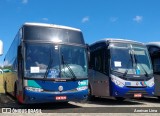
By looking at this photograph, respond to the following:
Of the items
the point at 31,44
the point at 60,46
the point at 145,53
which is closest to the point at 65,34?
the point at 60,46

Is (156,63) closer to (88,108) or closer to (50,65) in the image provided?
(88,108)

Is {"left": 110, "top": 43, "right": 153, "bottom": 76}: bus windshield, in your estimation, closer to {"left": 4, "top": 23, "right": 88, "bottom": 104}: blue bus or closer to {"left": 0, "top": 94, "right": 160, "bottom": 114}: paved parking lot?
{"left": 0, "top": 94, "right": 160, "bottom": 114}: paved parking lot

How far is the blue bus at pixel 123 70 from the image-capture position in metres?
14.7

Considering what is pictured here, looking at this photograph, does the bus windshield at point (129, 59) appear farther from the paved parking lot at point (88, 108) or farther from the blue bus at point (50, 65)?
the blue bus at point (50, 65)

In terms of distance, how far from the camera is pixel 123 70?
14852mm

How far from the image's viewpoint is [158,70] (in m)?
16.8

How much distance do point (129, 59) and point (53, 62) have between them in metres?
4.30

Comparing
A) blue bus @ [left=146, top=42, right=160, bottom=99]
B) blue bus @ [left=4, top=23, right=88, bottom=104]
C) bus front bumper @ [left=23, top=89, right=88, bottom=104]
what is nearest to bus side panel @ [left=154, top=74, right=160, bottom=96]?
blue bus @ [left=146, top=42, right=160, bottom=99]

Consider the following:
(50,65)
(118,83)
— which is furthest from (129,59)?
(50,65)

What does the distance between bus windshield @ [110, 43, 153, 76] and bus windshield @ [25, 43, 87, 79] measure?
2397mm

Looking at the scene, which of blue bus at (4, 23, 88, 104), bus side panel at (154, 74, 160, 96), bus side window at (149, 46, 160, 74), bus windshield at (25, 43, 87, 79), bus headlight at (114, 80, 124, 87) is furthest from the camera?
bus side window at (149, 46, 160, 74)

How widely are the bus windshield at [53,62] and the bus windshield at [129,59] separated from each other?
2.40 m

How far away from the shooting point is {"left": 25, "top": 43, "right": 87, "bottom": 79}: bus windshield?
1210 centimetres

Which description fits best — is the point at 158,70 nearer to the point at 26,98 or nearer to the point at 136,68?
the point at 136,68
